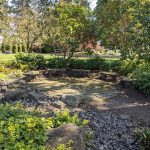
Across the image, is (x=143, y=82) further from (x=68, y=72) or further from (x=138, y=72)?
(x=68, y=72)

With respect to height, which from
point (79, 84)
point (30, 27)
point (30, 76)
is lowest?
point (79, 84)

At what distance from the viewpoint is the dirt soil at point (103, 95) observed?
8590mm

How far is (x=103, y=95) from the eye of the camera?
1079 centimetres

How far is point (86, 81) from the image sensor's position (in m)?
14.4

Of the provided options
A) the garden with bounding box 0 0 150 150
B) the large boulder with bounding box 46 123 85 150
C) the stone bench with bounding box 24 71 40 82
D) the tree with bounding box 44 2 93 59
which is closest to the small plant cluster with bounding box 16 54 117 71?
the garden with bounding box 0 0 150 150

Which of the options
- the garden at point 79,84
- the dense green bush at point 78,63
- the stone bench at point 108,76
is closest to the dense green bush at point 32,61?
the garden at point 79,84

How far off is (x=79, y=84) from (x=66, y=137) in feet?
29.9

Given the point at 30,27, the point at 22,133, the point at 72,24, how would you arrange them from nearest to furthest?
the point at 22,133
the point at 72,24
the point at 30,27

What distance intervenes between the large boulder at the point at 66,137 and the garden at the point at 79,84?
0.01 meters

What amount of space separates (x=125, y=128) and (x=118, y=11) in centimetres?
962

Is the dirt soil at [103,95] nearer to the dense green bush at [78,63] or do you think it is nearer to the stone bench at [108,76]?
the stone bench at [108,76]

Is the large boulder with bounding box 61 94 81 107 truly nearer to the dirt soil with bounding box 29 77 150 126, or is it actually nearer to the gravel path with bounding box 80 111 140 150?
the dirt soil with bounding box 29 77 150 126

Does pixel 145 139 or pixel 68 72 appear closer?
pixel 145 139

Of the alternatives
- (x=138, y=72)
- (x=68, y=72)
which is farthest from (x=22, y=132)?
(x=68, y=72)
